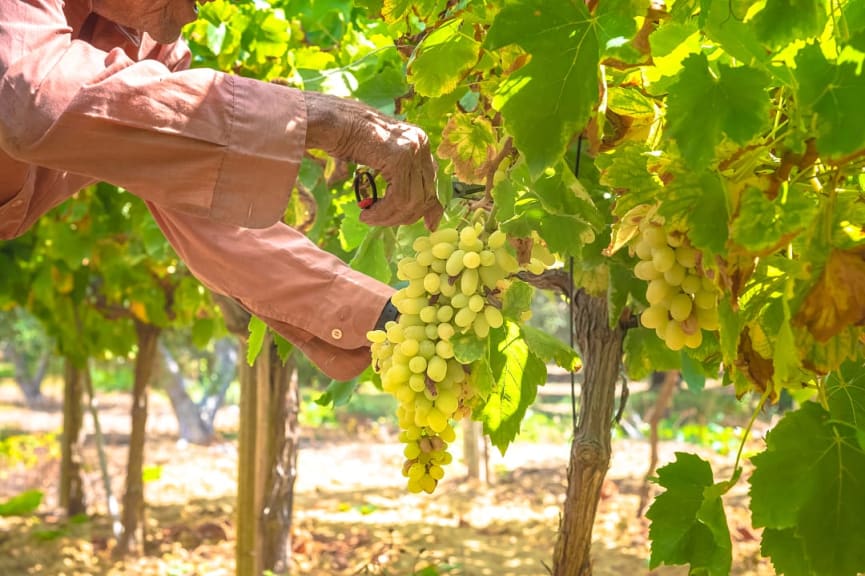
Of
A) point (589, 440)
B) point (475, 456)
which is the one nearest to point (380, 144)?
point (589, 440)

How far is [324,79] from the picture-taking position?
2188 mm

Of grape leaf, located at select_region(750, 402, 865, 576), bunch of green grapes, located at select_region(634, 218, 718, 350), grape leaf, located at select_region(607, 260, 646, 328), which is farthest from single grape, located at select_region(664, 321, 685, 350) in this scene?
grape leaf, located at select_region(607, 260, 646, 328)

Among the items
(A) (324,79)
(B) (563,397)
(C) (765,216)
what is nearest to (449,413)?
(C) (765,216)

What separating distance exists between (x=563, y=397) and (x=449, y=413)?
13.8 metres

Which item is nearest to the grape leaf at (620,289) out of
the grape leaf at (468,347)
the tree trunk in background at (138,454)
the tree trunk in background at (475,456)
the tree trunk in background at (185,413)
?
the grape leaf at (468,347)

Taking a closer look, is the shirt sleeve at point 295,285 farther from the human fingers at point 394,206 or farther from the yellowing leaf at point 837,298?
the yellowing leaf at point 837,298

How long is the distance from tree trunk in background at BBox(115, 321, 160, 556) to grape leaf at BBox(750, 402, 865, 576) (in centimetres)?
492

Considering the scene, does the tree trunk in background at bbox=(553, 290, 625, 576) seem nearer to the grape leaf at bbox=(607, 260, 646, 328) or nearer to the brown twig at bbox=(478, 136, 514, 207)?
the grape leaf at bbox=(607, 260, 646, 328)

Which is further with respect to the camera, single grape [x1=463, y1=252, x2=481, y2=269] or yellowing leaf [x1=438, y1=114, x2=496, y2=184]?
yellowing leaf [x1=438, y1=114, x2=496, y2=184]

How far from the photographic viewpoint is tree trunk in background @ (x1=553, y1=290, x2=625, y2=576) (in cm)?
183

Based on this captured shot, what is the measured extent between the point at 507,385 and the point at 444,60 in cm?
44

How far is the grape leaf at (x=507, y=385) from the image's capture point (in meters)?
1.25

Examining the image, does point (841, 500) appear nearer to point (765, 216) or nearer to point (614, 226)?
point (765, 216)

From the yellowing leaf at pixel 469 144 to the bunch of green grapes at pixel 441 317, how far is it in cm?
14
